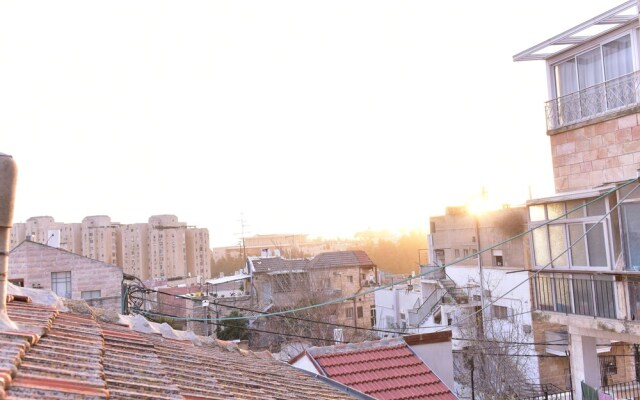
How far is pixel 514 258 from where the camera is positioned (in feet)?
89.2

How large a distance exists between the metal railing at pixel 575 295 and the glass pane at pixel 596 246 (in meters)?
0.28

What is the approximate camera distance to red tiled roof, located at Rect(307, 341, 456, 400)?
24.3 feet

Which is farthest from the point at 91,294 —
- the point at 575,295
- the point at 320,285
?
the point at 575,295

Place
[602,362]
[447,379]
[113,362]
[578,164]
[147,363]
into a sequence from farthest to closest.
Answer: [602,362] → [578,164] → [447,379] → [147,363] → [113,362]

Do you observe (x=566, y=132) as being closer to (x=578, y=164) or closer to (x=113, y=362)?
(x=578, y=164)

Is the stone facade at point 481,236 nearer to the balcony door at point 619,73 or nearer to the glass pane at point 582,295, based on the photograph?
the glass pane at point 582,295

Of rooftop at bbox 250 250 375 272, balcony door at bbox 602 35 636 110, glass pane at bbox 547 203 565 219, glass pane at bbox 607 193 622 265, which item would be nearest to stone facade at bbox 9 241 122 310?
rooftop at bbox 250 250 375 272

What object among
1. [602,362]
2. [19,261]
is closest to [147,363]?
[602,362]

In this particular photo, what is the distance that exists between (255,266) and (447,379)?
98.8 feet

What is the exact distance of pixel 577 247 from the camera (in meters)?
10.1

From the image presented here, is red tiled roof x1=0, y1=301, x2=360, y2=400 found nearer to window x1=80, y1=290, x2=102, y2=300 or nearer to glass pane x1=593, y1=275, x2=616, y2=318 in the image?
glass pane x1=593, y1=275, x2=616, y2=318

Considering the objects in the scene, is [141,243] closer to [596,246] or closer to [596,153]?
[596,153]

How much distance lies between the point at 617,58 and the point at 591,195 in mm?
2513

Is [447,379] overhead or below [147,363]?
below
